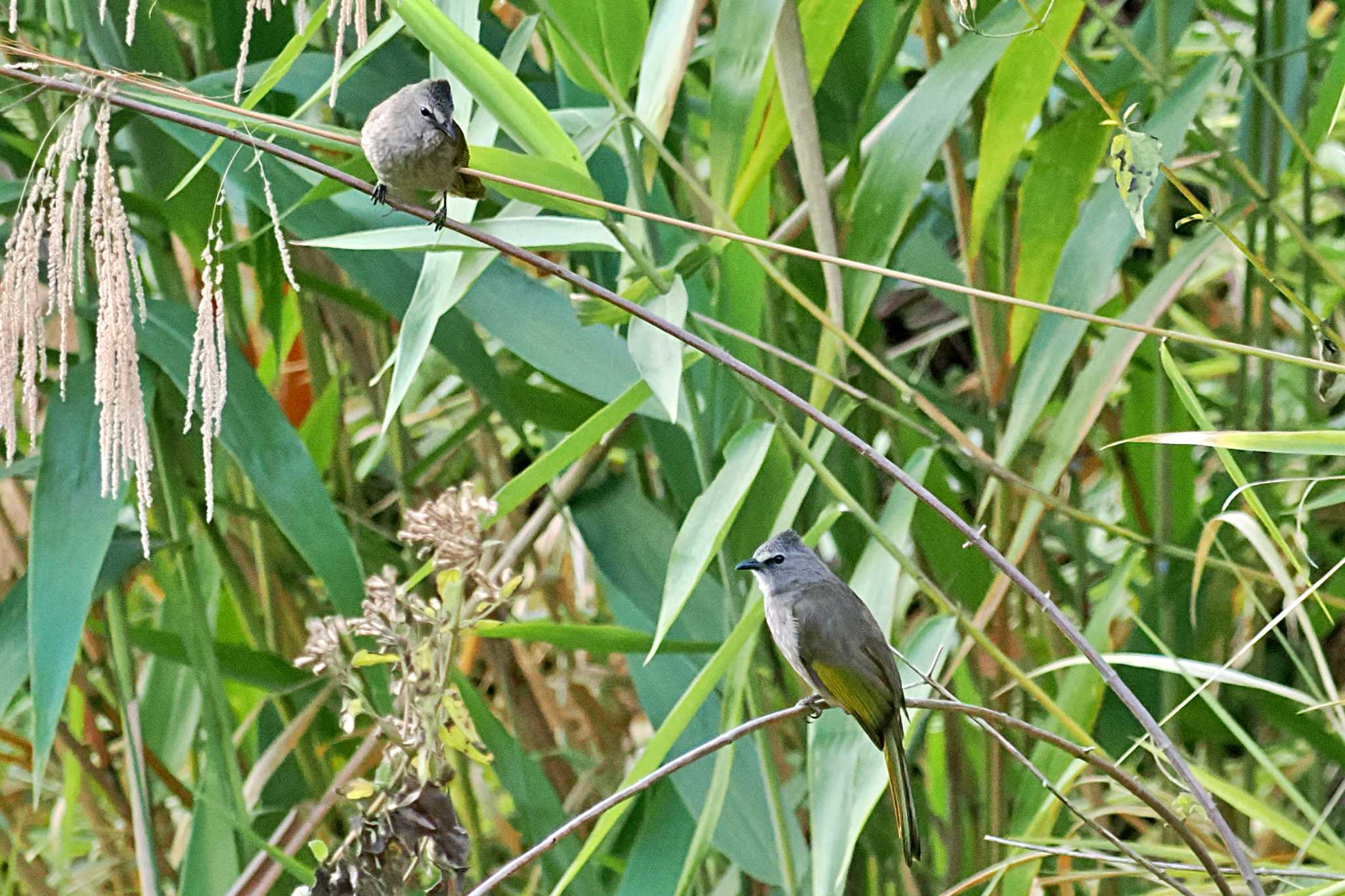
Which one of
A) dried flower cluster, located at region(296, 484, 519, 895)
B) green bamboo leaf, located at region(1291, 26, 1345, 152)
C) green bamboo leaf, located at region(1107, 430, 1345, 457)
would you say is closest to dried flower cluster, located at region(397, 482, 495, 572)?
dried flower cluster, located at region(296, 484, 519, 895)

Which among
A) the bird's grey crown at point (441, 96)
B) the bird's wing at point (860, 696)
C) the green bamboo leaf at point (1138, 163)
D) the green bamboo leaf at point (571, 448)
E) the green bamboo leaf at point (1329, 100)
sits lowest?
the bird's wing at point (860, 696)

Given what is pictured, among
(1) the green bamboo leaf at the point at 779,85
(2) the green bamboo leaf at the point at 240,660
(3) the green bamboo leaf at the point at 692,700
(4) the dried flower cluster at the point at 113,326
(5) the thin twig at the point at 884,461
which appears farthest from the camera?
(2) the green bamboo leaf at the point at 240,660

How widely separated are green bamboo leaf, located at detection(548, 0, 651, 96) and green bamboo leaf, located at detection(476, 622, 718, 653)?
0.45 metres

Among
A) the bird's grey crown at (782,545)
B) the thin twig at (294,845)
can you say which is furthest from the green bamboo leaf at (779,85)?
the thin twig at (294,845)

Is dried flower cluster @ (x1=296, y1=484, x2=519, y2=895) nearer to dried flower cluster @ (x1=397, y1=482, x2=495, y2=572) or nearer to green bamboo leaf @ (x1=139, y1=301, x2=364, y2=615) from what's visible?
dried flower cluster @ (x1=397, y1=482, x2=495, y2=572)

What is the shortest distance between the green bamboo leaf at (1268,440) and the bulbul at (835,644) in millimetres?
217

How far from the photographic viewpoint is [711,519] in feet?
3.51

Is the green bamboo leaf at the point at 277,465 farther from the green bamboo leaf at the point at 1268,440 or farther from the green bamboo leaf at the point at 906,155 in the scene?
the green bamboo leaf at the point at 1268,440

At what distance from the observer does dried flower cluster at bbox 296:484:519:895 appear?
2.66 ft

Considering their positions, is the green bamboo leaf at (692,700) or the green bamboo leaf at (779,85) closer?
the green bamboo leaf at (692,700)

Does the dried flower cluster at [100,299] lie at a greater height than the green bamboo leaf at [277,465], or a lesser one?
greater

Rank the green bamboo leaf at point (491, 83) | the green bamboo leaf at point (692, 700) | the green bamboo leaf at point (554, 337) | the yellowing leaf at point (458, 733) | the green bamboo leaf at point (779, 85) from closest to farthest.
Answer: the yellowing leaf at point (458, 733)
the green bamboo leaf at point (491, 83)
the green bamboo leaf at point (692, 700)
the green bamboo leaf at point (779, 85)
the green bamboo leaf at point (554, 337)

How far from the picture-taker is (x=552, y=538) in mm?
2256

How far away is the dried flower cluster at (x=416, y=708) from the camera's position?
2.66 ft
